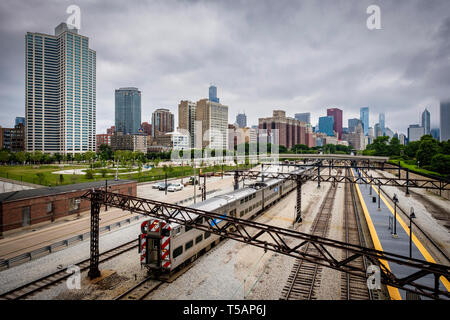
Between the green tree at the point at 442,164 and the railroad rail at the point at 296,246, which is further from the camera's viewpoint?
the green tree at the point at 442,164

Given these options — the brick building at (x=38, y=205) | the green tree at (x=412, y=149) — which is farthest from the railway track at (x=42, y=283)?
the green tree at (x=412, y=149)

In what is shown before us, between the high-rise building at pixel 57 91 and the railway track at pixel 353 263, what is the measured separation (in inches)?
6243

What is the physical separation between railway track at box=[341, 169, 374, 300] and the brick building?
2946 cm

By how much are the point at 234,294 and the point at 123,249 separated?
35.8 feet

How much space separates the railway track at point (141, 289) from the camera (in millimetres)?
13065

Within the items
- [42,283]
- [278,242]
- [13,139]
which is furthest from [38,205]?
[13,139]

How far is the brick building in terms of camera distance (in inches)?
886

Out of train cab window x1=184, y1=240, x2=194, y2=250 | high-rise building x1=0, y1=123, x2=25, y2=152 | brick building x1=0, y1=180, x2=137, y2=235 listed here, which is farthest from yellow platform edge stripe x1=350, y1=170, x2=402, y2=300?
high-rise building x1=0, y1=123, x2=25, y2=152

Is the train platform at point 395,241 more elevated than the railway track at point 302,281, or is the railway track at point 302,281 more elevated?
the train platform at point 395,241

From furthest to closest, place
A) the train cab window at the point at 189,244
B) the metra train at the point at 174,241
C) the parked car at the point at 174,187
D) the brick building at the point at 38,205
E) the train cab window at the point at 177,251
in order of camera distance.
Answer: the parked car at the point at 174,187 → the brick building at the point at 38,205 → the train cab window at the point at 189,244 → the train cab window at the point at 177,251 → the metra train at the point at 174,241

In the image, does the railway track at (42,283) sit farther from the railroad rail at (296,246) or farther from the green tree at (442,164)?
the green tree at (442,164)

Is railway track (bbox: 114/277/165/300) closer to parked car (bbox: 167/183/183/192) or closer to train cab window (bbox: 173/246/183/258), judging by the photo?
train cab window (bbox: 173/246/183/258)
